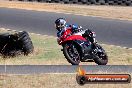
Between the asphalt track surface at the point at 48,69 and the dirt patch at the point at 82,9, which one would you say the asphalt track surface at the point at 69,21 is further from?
the asphalt track surface at the point at 48,69

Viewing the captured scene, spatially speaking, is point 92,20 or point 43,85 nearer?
point 43,85

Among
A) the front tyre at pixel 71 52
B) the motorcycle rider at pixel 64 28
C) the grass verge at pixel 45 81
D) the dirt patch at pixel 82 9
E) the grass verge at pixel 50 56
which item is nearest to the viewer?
the grass verge at pixel 45 81

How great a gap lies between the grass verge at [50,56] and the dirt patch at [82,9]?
7093 millimetres

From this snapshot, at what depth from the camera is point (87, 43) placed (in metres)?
9.21

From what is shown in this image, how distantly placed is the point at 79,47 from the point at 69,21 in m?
12.8

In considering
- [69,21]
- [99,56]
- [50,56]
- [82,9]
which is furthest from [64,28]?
[82,9]

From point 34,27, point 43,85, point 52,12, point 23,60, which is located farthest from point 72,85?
point 52,12

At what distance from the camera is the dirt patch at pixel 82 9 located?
80.1ft

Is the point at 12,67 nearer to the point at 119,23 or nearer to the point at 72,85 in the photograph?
the point at 72,85

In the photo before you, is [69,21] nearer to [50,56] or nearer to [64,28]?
[50,56]

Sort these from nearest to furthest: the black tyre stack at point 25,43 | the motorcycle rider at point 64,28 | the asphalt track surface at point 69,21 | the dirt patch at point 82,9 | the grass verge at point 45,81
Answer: the grass verge at point 45,81 < the motorcycle rider at point 64,28 < the black tyre stack at point 25,43 < the asphalt track surface at point 69,21 < the dirt patch at point 82,9

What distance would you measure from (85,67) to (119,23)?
12668mm

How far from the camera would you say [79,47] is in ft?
30.1

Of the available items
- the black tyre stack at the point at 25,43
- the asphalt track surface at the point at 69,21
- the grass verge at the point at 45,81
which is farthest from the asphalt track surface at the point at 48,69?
the asphalt track surface at the point at 69,21
